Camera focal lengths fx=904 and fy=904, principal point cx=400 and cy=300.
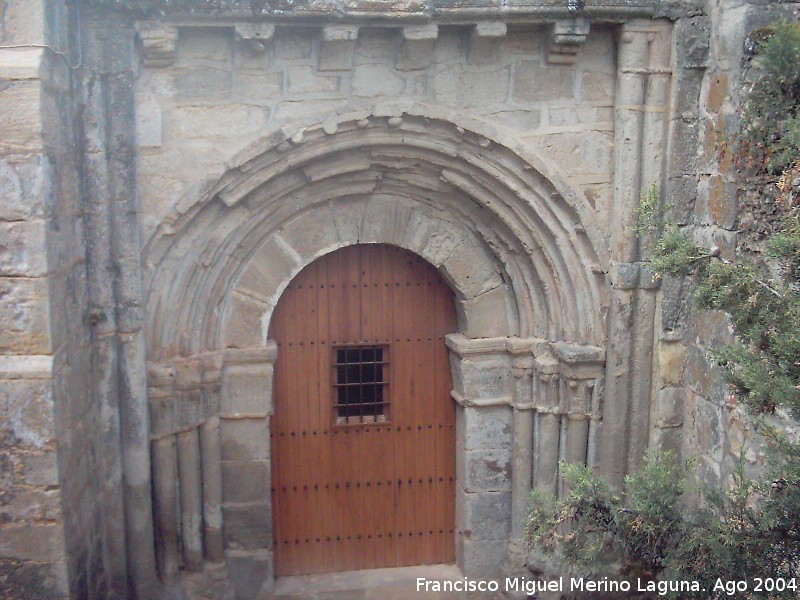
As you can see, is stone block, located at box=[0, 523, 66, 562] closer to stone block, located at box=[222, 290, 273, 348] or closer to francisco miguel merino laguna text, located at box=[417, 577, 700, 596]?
stone block, located at box=[222, 290, 273, 348]

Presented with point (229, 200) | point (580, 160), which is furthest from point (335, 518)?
point (580, 160)

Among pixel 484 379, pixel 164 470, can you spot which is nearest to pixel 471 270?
pixel 484 379

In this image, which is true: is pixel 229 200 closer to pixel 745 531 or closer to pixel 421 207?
pixel 421 207

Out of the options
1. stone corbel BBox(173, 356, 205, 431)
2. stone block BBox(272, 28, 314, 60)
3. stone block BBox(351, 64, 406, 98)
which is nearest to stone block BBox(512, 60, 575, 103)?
stone block BBox(351, 64, 406, 98)

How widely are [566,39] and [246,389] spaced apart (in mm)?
2650

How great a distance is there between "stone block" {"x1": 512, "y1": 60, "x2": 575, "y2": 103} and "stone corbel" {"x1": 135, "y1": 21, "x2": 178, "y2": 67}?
1.83 metres

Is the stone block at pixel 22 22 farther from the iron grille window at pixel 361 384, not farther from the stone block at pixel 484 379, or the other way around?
the stone block at pixel 484 379

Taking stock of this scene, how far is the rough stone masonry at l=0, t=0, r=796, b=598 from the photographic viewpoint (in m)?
4.31

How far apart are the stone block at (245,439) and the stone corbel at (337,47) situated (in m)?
2.07

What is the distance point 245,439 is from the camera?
5.34m

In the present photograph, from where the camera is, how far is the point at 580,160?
16.6 ft

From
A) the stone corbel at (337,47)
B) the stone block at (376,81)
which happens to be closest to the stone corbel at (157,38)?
the stone corbel at (337,47)

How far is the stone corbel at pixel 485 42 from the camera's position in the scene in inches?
185

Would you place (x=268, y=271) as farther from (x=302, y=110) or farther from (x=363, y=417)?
(x=363, y=417)
